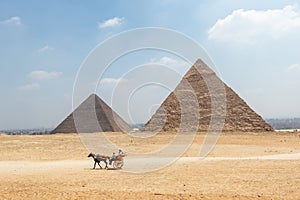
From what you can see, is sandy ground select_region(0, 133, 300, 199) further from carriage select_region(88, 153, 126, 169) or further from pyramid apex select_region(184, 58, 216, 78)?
pyramid apex select_region(184, 58, 216, 78)

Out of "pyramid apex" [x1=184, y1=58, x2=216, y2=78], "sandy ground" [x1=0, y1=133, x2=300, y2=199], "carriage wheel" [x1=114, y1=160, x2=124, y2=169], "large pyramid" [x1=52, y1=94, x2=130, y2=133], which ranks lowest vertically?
"sandy ground" [x1=0, y1=133, x2=300, y2=199]

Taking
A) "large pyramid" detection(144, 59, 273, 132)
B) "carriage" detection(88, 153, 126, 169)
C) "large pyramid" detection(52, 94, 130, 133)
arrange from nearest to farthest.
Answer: "carriage" detection(88, 153, 126, 169) < "large pyramid" detection(144, 59, 273, 132) < "large pyramid" detection(52, 94, 130, 133)

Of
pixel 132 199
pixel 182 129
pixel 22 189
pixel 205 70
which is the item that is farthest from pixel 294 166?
pixel 205 70

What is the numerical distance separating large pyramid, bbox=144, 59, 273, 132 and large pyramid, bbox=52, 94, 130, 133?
5.44m

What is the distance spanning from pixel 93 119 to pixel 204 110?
1842 cm

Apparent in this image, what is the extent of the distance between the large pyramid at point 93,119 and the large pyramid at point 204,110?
17.8 ft

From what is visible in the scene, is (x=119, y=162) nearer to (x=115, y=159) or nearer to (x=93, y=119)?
(x=115, y=159)

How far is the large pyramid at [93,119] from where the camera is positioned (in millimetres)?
59781

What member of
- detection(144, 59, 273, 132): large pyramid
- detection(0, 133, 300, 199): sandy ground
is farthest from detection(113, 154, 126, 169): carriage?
detection(144, 59, 273, 132): large pyramid

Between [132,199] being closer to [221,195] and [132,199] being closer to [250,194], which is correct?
[221,195]

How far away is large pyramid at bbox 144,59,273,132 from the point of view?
5722cm

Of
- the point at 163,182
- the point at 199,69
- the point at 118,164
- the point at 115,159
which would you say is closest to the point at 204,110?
the point at 199,69

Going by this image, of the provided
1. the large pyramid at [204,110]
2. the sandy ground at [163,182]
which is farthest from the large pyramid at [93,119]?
the sandy ground at [163,182]

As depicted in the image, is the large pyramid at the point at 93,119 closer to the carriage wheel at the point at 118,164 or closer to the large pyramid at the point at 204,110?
the large pyramid at the point at 204,110
